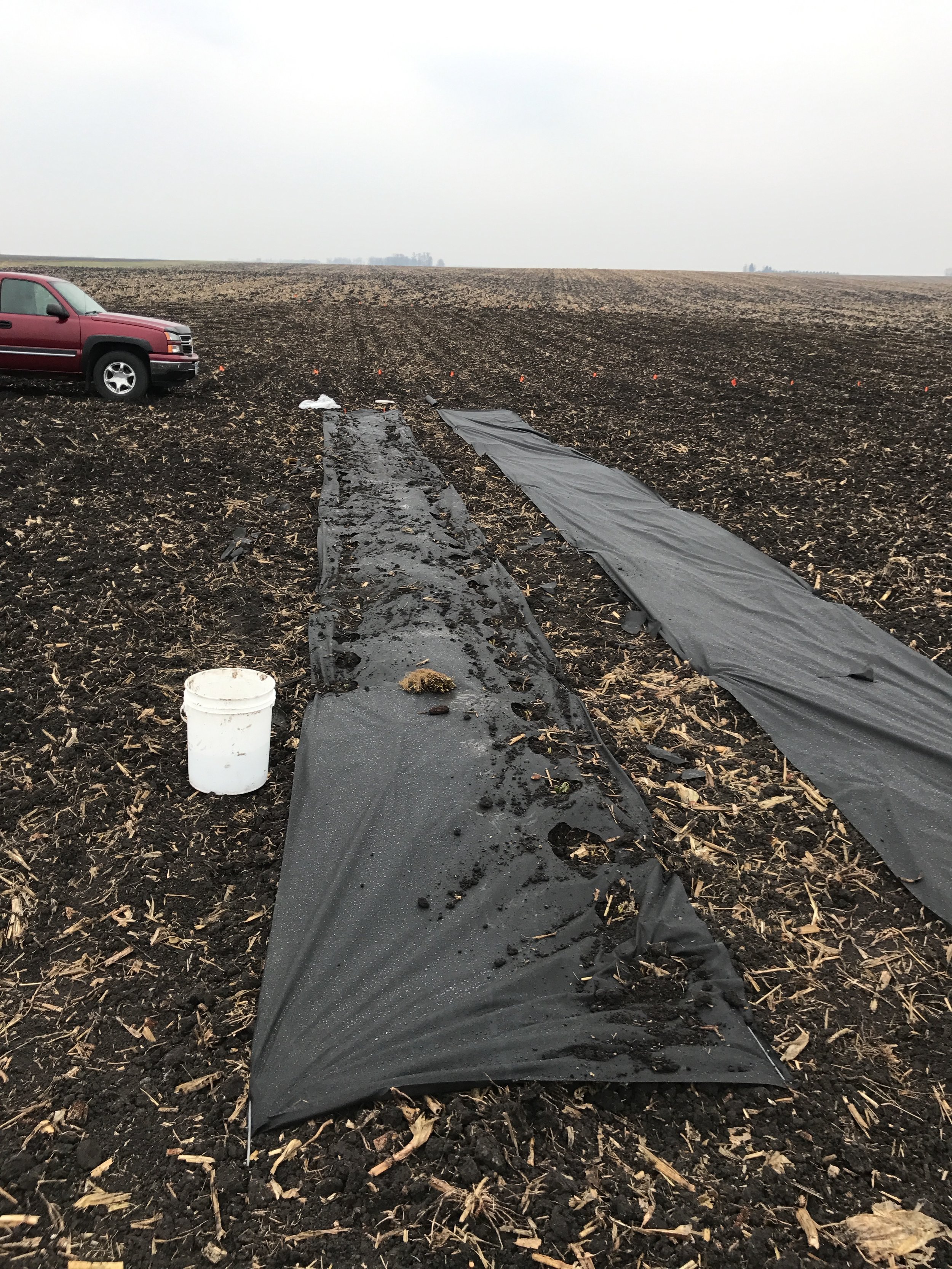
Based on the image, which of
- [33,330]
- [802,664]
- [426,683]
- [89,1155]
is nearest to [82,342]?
[33,330]

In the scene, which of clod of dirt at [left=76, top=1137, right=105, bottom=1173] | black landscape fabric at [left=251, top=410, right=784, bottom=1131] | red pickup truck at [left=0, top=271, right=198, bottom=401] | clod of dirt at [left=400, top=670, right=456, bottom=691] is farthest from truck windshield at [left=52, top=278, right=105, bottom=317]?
clod of dirt at [left=76, top=1137, right=105, bottom=1173]

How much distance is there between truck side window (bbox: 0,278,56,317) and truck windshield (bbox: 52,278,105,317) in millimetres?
185

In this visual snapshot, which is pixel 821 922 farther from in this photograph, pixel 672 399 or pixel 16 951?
pixel 672 399

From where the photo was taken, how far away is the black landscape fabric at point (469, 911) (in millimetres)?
2672

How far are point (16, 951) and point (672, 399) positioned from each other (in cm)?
1293

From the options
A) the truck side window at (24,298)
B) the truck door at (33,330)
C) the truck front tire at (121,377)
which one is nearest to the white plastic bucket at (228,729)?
the truck front tire at (121,377)

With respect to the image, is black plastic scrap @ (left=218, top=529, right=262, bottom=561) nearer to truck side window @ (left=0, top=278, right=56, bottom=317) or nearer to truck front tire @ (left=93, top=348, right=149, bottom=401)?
truck front tire @ (left=93, top=348, right=149, bottom=401)

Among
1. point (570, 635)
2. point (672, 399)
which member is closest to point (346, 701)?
point (570, 635)

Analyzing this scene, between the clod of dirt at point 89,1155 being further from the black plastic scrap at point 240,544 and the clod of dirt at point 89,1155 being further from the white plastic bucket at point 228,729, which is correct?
the black plastic scrap at point 240,544

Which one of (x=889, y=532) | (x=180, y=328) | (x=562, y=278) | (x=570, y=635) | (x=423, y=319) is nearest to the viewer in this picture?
(x=570, y=635)

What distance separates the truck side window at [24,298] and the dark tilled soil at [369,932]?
2325 millimetres

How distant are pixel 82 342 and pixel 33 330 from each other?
2.01ft

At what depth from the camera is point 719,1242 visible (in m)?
2.27

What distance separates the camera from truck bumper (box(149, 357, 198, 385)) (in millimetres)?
11102
